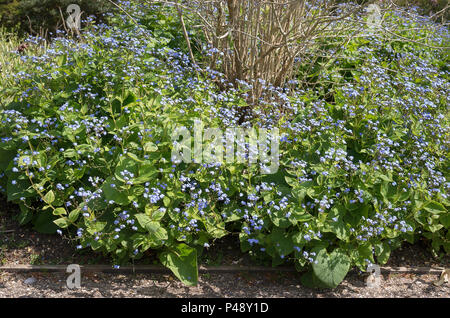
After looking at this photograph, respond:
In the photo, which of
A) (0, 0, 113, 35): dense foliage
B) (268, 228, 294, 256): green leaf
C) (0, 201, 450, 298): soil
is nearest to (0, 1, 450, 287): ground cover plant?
(268, 228, 294, 256): green leaf

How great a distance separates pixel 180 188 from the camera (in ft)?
9.81

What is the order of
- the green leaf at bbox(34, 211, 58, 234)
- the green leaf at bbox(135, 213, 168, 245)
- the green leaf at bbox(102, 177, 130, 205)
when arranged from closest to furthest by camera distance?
the green leaf at bbox(135, 213, 168, 245) < the green leaf at bbox(102, 177, 130, 205) < the green leaf at bbox(34, 211, 58, 234)

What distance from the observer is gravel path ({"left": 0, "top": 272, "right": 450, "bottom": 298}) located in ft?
9.27

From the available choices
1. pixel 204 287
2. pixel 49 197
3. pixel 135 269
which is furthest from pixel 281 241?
pixel 49 197

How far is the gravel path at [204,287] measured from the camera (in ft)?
9.27

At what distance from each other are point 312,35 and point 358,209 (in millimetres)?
1857

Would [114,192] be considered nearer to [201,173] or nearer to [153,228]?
[153,228]

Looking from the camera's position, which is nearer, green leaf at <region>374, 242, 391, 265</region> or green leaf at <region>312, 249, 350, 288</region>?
green leaf at <region>312, 249, 350, 288</region>

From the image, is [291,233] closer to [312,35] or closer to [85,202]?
[85,202]

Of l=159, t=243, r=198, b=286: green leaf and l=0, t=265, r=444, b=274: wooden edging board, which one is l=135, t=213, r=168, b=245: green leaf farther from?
l=0, t=265, r=444, b=274: wooden edging board

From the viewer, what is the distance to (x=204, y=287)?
115 inches

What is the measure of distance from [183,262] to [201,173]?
580 mm

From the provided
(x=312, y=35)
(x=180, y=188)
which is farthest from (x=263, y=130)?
(x=312, y=35)

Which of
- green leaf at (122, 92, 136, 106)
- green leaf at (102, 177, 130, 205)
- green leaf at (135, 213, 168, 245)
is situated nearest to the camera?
green leaf at (135, 213, 168, 245)
